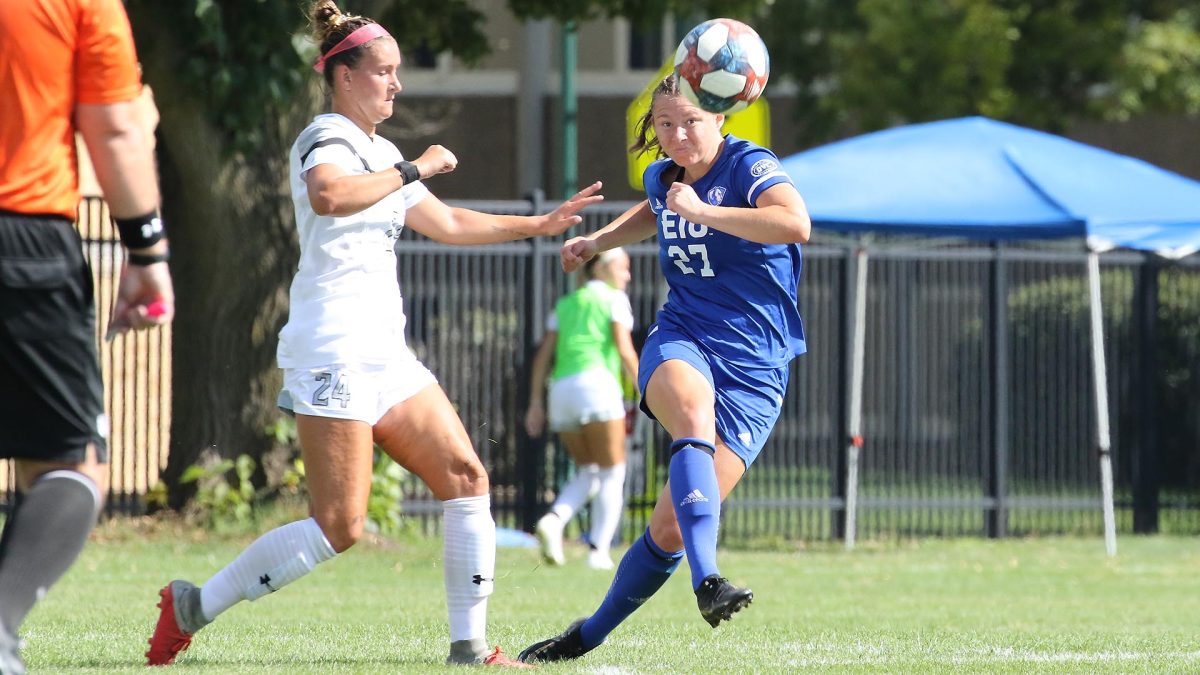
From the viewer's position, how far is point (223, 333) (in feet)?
39.4

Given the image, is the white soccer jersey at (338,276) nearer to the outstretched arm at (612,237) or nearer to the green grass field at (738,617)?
the outstretched arm at (612,237)

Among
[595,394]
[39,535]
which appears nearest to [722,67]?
[39,535]

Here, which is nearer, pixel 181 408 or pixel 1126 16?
pixel 181 408

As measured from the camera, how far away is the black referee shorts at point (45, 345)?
12.7 feet

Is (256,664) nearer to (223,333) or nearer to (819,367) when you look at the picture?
(223,333)

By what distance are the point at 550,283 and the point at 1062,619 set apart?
5.91 metres

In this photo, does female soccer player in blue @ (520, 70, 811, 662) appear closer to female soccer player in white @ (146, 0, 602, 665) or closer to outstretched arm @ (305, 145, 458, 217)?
female soccer player in white @ (146, 0, 602, 665)

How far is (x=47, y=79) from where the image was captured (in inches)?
155

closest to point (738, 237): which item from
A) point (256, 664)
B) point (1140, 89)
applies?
point (256, 664)

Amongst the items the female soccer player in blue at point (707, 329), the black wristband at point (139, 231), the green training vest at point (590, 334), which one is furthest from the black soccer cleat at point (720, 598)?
the green training vest at point (590, 334)

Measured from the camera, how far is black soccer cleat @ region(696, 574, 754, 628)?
5.03 meters

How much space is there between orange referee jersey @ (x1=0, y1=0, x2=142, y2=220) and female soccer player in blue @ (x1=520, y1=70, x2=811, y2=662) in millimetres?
1966

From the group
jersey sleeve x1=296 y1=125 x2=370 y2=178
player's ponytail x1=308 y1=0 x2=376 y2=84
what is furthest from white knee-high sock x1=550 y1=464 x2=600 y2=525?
jersey sleeve x1=296 y1=125 x2=370 y2=178

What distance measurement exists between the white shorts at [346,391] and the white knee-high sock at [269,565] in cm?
36
